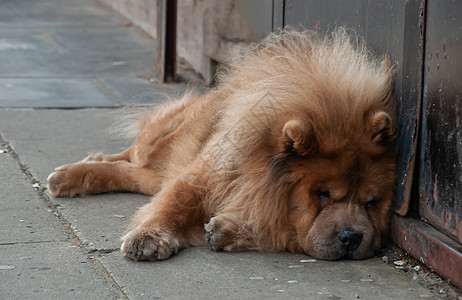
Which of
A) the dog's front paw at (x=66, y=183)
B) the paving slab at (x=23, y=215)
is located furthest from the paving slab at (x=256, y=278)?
the dog's front paw at (x=66, y=183)

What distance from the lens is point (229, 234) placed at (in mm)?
3834

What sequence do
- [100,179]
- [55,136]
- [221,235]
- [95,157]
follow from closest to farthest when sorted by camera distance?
[221,235] → [100,179] → [95,157] → [55,136]

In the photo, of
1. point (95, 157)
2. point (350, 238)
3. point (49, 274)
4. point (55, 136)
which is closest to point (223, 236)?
point (350, 238)

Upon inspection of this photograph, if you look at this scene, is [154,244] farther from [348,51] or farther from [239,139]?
[348,51]

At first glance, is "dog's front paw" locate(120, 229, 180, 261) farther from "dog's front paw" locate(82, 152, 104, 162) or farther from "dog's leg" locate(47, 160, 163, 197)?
"dog's front paw" locate(82, 152, 104, 162)

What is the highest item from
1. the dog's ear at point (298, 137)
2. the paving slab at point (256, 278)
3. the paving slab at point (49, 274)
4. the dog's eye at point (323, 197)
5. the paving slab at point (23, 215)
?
the dog's ear at point (298, 137)

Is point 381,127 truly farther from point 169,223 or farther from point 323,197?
point 169,223

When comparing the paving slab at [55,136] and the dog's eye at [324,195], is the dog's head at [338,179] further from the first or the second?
the paving slab at [55,136]

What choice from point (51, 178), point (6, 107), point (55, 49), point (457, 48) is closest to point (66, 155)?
point (51, 178)

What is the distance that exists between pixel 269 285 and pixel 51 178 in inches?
76.6

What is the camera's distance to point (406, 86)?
3715 mm

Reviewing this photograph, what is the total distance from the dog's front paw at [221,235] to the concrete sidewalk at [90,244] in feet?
0.17

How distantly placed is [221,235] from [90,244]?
716 mm

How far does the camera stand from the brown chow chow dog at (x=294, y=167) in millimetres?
3576
